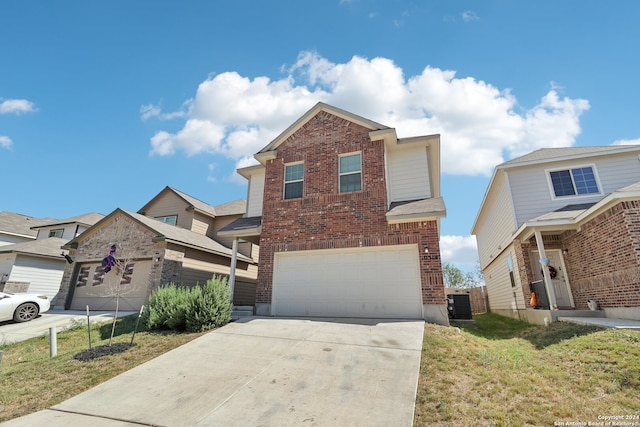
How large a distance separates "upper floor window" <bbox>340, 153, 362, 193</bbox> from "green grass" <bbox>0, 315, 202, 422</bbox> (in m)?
6.80

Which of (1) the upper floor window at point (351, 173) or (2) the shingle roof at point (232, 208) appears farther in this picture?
(2) the shingle roof at point (232, 208)

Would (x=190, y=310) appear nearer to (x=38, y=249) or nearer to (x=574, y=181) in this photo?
(x=574, y=181)

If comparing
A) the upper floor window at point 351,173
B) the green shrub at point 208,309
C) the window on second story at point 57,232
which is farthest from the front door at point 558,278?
the window on second story at point 57,232

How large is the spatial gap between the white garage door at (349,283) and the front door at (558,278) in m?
6.26

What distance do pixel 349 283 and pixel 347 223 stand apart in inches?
79.6

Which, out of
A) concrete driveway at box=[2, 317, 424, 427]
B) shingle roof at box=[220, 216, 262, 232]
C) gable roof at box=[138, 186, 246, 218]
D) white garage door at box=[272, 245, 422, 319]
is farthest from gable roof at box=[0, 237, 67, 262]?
concrete driveway at box=[2, 317, 424, 427]

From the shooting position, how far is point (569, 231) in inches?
466

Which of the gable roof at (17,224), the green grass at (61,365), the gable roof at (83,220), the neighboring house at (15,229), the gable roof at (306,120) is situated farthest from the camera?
the gable roof at (17,224)

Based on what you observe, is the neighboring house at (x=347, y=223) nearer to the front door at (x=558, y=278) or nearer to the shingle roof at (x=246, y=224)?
the shingle roof at (x=246, y=224)

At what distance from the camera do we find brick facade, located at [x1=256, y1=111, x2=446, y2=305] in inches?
379

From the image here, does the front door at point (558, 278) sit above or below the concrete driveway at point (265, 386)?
above

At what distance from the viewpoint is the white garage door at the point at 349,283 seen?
9.48m

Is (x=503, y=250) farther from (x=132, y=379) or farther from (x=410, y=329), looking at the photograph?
(x=132, y=379)

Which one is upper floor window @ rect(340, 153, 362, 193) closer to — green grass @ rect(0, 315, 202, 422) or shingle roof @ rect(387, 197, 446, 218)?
shingle roof @ rect(387, 197, 446, 218)
